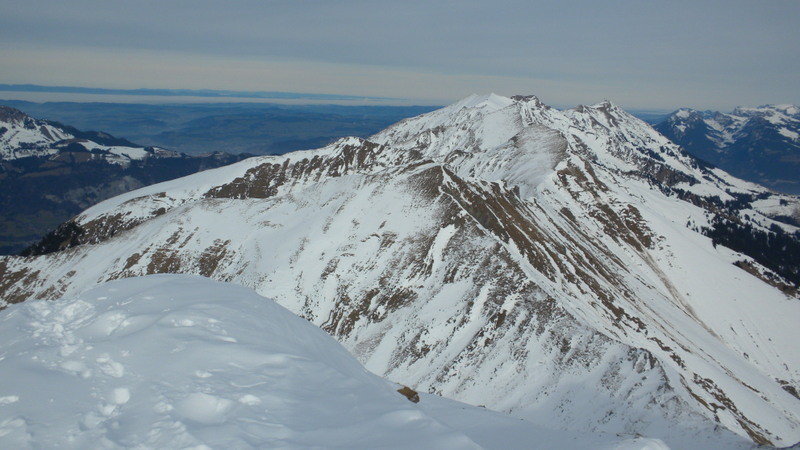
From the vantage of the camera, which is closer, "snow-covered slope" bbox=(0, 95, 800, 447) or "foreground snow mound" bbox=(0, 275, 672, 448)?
"foreground snow mound" bbox=(0, 275, 672, 448)

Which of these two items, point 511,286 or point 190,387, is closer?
point 190,387

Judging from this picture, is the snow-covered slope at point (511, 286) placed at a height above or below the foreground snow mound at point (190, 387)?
below

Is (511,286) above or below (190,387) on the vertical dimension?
below

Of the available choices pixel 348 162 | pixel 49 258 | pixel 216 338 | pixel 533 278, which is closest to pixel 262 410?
pixel 216 338

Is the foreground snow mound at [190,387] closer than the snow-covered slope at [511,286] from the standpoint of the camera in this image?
Yes
